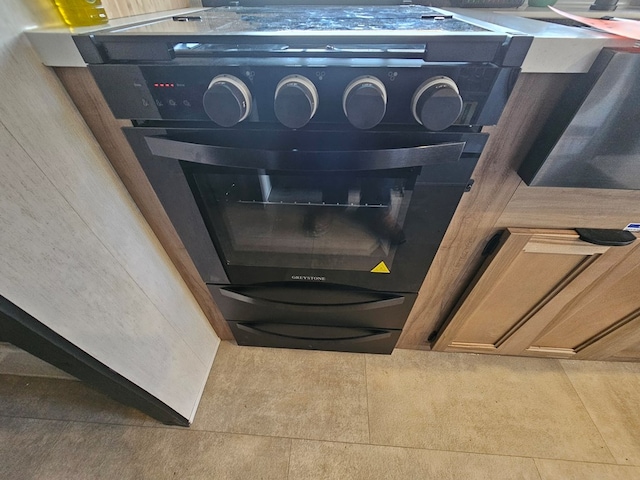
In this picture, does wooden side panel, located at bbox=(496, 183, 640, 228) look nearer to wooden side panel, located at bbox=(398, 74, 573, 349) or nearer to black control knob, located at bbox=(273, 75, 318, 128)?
wooden side panel, located at bbox=(398, 74, 573, 349)

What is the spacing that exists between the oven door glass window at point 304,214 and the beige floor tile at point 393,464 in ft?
2.22

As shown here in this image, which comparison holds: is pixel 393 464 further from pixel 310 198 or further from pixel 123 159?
pixel 123 159

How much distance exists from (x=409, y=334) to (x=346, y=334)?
26cm

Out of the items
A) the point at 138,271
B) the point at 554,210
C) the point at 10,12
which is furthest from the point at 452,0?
the point at 138,271

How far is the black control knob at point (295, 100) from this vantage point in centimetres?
39

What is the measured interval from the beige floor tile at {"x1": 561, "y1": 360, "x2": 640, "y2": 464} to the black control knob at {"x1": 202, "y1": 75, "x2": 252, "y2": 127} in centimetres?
151

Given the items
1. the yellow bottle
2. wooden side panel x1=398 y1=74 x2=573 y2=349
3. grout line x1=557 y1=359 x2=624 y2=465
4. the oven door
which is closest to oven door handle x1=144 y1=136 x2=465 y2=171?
the oven door

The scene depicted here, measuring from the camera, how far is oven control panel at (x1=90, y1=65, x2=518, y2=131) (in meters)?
0.39

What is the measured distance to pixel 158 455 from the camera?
95cm

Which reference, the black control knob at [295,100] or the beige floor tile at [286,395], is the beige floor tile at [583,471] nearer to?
the beige floor tile at [286,395]

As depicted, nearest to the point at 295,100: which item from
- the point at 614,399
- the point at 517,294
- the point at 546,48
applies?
the point at 546,48

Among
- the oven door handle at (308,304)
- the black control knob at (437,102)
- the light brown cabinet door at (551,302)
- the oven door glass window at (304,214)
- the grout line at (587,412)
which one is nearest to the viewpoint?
the black control knob at (437,102)

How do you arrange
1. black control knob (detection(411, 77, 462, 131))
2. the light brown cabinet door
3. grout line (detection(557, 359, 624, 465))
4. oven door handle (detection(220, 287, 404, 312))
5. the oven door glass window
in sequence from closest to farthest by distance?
black control knob (detection(411, 77, 462, 131))
the oven door glass window
the light brown cabinet door
oven door handle (detection(220, 287, 404, 312))
grout line (detection(557, 359, 624, 465))

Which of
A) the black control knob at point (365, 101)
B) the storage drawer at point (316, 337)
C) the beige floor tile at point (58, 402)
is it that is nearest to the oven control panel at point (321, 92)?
the black control knob at point (365, 101)
